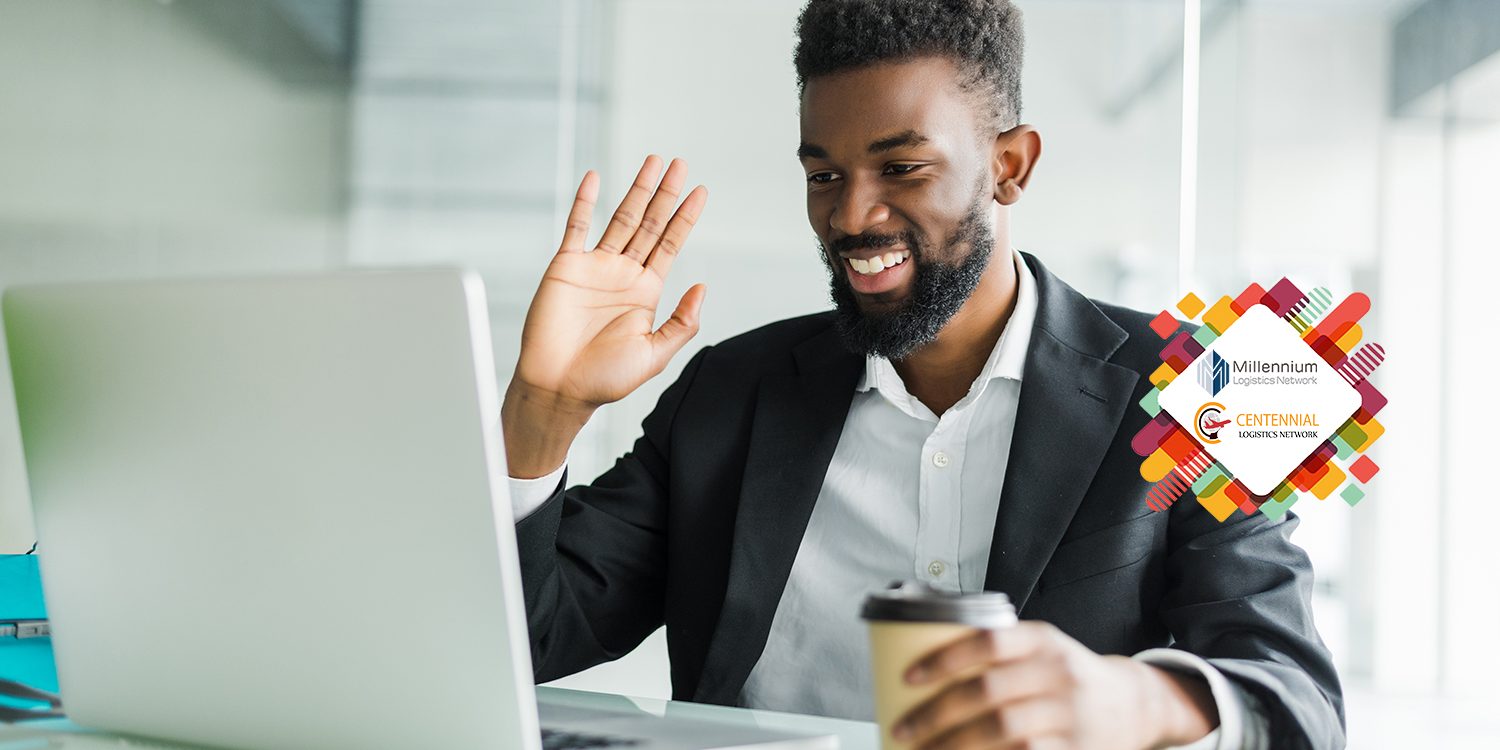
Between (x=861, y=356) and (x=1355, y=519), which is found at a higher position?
(x=861, y=356)

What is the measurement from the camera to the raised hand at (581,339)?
3.50 ft

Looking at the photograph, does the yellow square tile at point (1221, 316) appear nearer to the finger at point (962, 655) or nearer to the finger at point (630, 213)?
the finger at point (630, 213)

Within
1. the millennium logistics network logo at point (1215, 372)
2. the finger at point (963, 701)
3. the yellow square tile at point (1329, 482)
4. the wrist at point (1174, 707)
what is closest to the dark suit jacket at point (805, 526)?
the wrist at point (1174, 707)

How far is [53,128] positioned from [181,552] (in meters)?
3.01

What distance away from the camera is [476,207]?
10.2 ft

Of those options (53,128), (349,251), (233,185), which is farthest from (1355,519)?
(53,128)

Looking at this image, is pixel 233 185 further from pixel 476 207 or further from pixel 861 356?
pixel 861 356

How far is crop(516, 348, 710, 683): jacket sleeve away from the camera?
4.05 ft

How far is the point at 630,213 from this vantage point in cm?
117

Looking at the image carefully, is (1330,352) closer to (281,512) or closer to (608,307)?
(608,307)

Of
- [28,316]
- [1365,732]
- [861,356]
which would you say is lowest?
[1365,732]

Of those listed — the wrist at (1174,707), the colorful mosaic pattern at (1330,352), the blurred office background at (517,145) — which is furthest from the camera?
the blurred office background at (517,145)

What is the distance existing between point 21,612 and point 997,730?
0.81 m

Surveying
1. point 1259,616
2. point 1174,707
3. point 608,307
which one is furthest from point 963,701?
point 608,307
